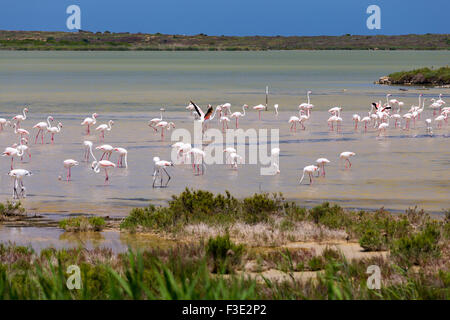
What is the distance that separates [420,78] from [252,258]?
56.5 meters

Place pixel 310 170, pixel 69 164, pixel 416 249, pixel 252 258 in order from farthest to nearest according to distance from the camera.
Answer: pixel 69 164 → pixel 310 170 → pixel 252 258 → pixel 416 249

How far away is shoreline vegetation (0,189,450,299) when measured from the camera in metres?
6.66

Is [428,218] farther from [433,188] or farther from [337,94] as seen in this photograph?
[337,94]

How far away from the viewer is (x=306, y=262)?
10.1 m

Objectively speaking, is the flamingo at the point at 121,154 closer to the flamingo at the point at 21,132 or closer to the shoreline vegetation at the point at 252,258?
the flamingo at the point at 21,132

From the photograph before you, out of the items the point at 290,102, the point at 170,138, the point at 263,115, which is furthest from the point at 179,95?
the point at 170,138

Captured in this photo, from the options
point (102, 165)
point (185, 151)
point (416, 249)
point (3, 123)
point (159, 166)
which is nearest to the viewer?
point (416, 249)

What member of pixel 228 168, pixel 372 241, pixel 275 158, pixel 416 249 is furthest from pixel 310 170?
pixel 416 249

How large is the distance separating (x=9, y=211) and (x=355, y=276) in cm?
728

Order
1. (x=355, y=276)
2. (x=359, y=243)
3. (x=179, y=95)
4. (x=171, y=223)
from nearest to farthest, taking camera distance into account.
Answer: (x=355, y=276)
(x=359, y=243)
(x=171, y=223)
(x=179, y=95)

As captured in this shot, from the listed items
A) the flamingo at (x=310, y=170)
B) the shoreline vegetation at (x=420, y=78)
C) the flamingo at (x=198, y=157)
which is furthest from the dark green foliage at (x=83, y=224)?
the shoreline vegetation at (x=420, y=78)

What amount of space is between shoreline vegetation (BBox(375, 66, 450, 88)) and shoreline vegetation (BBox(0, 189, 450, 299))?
169 ft

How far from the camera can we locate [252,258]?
10414 millimetres

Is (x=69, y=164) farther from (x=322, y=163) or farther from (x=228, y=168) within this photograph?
(x=322, y=163)
